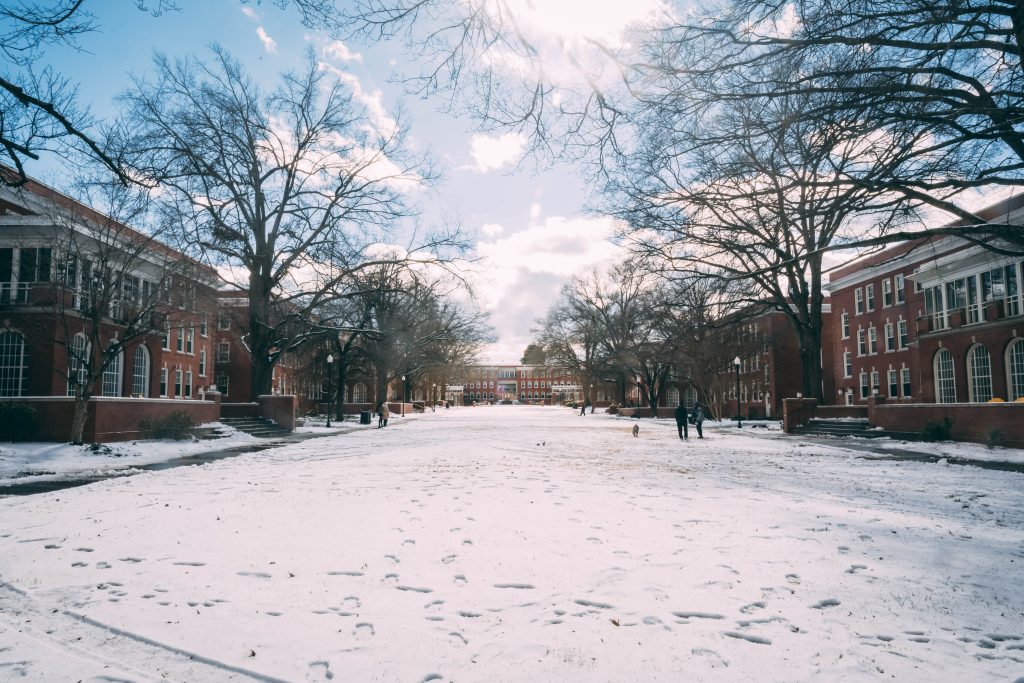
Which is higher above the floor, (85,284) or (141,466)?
(85,284)

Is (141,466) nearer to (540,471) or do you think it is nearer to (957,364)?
(540,471)

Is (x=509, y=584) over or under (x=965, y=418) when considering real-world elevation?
under

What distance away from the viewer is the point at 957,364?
96.9 ft

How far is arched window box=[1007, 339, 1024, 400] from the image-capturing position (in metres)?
26.2

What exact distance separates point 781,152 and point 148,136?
68.9 ft

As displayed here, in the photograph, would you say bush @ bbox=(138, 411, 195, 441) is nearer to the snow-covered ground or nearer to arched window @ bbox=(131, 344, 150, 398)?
arched window @ bbox=(131, 344, 150, 398)

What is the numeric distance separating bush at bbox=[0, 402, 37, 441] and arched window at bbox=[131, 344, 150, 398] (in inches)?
493

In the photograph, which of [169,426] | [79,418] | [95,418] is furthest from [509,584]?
[169,426]

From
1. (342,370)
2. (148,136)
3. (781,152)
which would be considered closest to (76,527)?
(781,152)

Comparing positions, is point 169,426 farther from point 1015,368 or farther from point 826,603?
point 1015,368

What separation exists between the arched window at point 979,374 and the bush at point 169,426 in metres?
34.3

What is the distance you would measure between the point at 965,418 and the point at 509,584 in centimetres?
2204

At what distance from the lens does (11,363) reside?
24.6 metres

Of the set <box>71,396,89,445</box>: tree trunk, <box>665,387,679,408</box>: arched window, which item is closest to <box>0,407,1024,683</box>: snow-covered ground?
<box>71,396,89,445</box>: tree trunk
